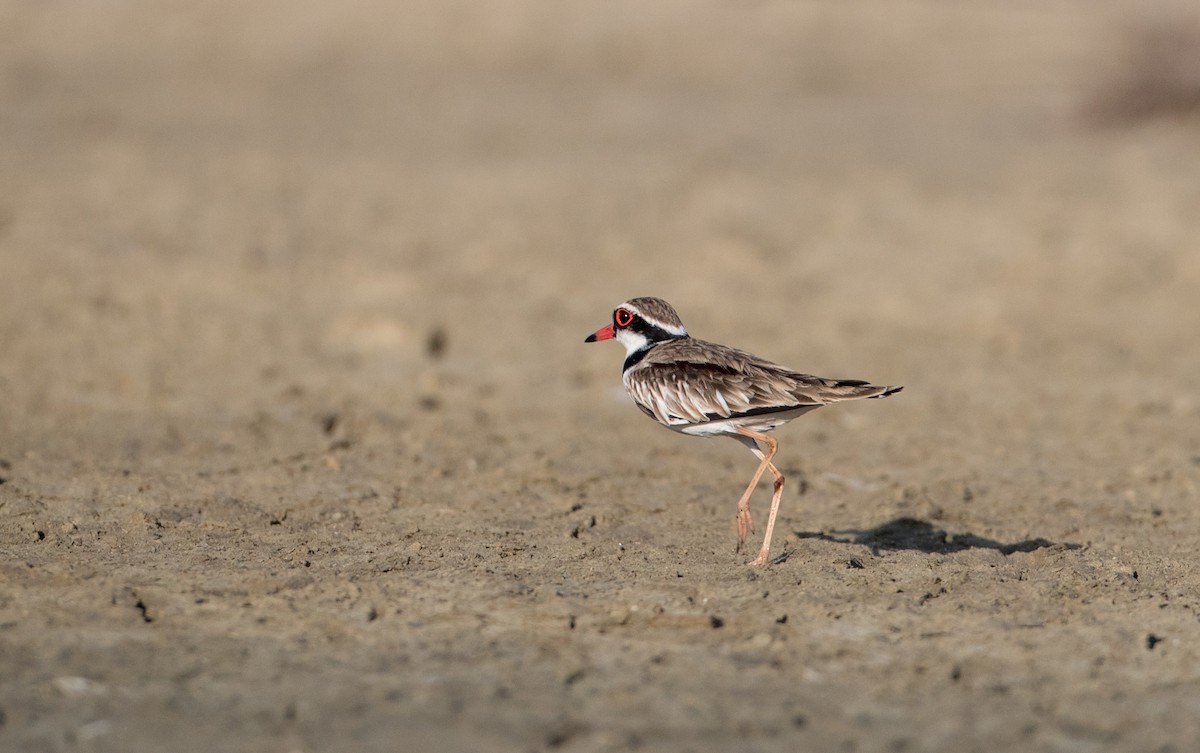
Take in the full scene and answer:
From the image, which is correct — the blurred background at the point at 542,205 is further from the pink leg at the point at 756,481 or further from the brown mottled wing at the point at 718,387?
the pink leg at the point at 756,481

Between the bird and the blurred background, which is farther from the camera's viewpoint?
the blurred background

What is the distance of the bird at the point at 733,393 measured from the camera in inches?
215

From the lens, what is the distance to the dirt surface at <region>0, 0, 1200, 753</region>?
13.8ft

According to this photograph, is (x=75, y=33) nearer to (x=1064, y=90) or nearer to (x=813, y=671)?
(x=1064, y=90)

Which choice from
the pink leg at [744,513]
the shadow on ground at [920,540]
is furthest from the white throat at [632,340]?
the shadow on ground at [920,540]

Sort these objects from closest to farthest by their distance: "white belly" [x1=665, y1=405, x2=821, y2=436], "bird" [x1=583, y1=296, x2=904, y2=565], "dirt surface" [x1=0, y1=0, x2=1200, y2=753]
A: "dirt surface" [x1=0, y1=0, x2=1200, y2=753] < "bird" [x1=583, y1=296, x2=904, y2=565] < "white belly" [x1=665, y1=405, x2=821, y2=436]

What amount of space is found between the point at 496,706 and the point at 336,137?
11026 mm

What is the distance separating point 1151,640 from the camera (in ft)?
15.1

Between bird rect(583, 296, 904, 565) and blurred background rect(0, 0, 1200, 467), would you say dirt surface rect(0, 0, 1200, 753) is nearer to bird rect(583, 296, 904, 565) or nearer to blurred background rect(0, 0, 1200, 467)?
blurred background rect(0, 0, 1200, 467)

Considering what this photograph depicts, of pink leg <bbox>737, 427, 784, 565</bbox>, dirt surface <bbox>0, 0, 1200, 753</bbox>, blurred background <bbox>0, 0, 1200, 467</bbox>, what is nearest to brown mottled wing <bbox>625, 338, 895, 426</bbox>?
pink leg <bbox>737, 427, 784, 565</bbox>

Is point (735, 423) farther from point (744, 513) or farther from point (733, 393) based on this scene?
point (744, 513)

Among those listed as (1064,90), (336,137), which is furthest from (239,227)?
(1064,90)

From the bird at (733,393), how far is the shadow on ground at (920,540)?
1.43ft

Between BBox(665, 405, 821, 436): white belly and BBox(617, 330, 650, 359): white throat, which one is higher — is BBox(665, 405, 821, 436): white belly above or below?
below
